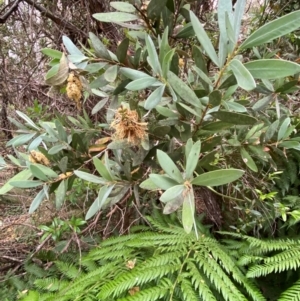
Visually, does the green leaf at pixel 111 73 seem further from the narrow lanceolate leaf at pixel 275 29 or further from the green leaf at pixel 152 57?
the narrow lanceolate leaf at pixel 275 29

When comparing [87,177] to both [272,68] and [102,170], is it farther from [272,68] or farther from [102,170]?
[272,68]

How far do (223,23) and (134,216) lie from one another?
4.08ft

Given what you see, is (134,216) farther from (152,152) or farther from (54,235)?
(152,152)

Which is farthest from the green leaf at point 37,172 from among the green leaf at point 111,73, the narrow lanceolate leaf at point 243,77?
the narrow lanceolate leaf at point 243,77

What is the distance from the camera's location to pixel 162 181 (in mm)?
658

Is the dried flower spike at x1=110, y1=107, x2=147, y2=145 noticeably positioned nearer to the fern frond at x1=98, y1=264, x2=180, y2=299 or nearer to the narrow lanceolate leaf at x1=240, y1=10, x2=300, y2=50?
the narrow lanceolate leaf at x1=240, y1=10, x2=300, y2=50

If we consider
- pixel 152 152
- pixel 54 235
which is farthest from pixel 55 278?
pixel 152 152

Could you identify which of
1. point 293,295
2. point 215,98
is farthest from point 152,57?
point 293,295

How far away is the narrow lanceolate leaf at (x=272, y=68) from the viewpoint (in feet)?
1.80

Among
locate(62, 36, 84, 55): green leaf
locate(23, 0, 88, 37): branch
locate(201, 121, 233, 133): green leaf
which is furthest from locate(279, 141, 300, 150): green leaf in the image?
locate(23, 0, 88, 37): branch

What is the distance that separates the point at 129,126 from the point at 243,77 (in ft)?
1.02

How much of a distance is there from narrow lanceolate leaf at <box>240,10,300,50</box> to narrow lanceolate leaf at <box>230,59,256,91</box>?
34mm

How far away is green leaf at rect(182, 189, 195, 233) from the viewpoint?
2.04 ft

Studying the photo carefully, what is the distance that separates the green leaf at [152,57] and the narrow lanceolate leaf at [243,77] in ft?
0.58
